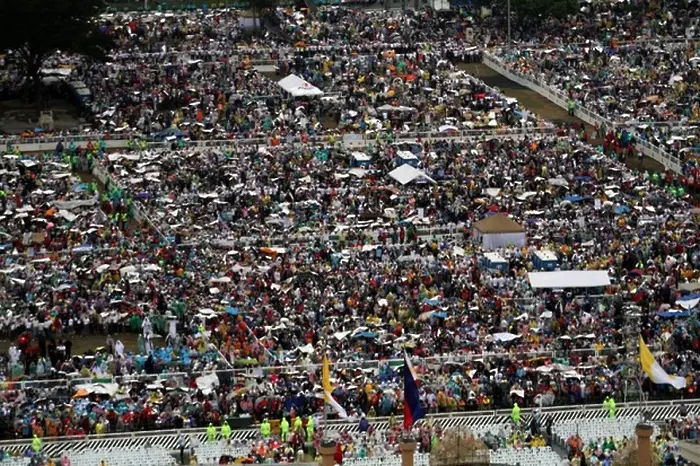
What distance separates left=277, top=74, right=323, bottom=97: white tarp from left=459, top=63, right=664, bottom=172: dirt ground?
32.1 feet

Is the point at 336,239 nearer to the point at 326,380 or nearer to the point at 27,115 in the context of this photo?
the point at 326,380

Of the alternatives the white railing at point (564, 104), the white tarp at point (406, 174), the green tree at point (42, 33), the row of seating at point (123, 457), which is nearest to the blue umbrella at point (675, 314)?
the white tarp at point (406, 174)

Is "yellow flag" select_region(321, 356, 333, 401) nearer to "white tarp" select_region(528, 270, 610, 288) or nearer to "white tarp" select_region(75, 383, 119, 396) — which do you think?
"white tarp" select_region(75, 383, 119, 396)

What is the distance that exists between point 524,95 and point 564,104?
3.74 meters

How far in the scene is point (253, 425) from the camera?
72938 mm

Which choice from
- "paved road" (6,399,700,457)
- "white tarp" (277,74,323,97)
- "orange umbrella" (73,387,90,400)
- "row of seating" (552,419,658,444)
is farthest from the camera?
"white tarp" (277,74,323,97)

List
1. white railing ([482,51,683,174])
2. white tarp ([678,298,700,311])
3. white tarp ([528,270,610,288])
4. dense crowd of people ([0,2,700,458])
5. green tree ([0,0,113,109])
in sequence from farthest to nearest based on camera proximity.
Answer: green tree ([0,0,113,109]) < white railing ([482,51,683,174]) < white tarp ([528,270,610,288]) < white tarp ([678,298,700,311]) < dense crowd of people ([0,2,700,458])

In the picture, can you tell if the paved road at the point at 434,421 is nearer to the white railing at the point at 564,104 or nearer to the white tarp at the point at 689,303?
the white tarp at the point at 689,303

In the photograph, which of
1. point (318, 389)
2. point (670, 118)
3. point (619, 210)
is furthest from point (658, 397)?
point (670, 118)

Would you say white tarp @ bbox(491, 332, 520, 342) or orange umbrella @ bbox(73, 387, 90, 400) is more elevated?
orange umbrella @ bbox(73, 387, 90, 400)

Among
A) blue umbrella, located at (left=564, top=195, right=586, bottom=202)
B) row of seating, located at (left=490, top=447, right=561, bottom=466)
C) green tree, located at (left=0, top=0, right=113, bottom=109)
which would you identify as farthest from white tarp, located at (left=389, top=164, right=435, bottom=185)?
row of seating, located at (left=490, top=447, right=561, bottom=466)

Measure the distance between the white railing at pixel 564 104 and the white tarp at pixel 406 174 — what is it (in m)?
11.1

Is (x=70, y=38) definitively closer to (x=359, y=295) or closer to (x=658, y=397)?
(x=359, y=295)

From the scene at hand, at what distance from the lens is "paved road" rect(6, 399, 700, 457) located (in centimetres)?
7144
